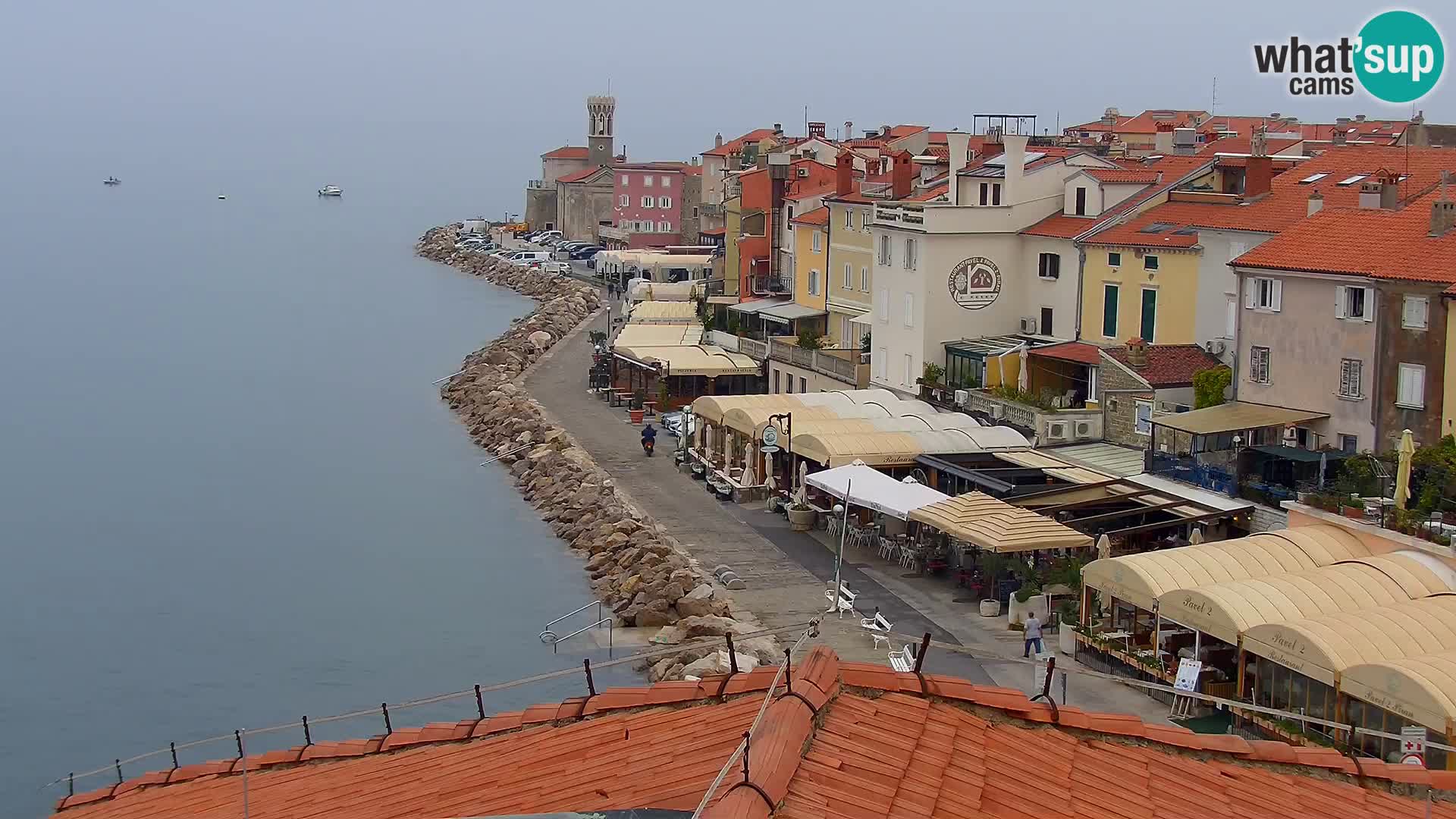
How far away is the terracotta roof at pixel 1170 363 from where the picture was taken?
2983cm

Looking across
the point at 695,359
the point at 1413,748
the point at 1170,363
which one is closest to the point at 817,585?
the point at 1170,363

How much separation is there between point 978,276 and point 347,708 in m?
17.9

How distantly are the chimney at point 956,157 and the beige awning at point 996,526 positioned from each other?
46.7 ft

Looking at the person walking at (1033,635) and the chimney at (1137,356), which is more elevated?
the chimney at (1137,356)

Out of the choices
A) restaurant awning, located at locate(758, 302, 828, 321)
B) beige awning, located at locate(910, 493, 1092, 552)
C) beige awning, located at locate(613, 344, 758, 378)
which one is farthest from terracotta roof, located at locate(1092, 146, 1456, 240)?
beige awning, located at locate(613, 344, 758, 378)

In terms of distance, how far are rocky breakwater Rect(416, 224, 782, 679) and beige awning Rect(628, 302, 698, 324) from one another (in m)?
4.66

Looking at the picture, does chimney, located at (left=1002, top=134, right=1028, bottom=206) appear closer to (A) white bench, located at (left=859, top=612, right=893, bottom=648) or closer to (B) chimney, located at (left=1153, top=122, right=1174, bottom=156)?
(B) chimney, located at (left=1153, top=122, right=1174, bottom=156)

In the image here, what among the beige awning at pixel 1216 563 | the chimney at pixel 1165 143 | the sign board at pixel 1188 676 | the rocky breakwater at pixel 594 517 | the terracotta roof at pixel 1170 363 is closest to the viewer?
the sign board at pixel 1188 676

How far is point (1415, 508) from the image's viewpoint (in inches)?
845

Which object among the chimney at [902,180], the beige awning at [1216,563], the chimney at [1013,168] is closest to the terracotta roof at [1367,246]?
the beige awning at [1216,563]

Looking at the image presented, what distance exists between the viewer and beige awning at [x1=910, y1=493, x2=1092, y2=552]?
23656mm

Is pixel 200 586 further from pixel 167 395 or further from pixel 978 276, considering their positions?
pixel 167 395

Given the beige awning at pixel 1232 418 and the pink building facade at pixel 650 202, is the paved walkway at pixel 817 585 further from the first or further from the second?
the pink building facade at pixel 650 202

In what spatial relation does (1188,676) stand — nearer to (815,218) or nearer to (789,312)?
(789,312)
